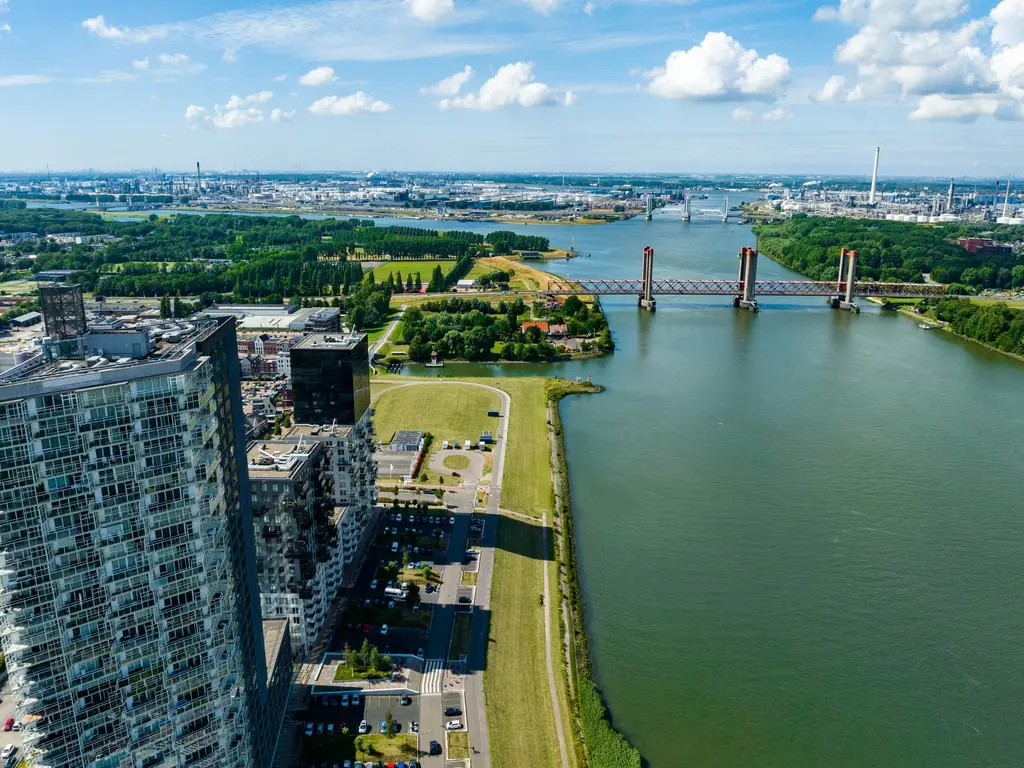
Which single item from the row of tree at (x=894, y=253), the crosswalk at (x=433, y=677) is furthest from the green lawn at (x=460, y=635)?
the row of tree at (x=894, y=253)

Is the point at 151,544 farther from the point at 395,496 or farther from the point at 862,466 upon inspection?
the point at 862,466

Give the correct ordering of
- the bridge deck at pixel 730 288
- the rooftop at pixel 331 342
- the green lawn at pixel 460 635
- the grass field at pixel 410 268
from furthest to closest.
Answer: the grass field at pixel 410 268
the bridge deck at pixel 730 288
the rooftop at pixel 331 342
the green lawn at pixel 460 635

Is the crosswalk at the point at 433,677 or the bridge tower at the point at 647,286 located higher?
the bridge tower at the point at 647,286

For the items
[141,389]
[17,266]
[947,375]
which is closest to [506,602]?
[141,389]

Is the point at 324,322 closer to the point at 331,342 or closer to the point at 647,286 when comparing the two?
the point at 331,342

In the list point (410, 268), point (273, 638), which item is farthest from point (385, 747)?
point (410, 268)

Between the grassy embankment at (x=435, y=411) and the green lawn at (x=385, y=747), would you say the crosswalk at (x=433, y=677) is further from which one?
the grassy embankment at (x=435, y=411)

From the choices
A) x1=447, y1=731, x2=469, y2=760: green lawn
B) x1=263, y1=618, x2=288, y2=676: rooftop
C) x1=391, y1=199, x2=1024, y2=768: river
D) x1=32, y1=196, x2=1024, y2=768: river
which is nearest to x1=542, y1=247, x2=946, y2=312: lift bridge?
x1=32, y1=196, x2=1024, y2=768: river
